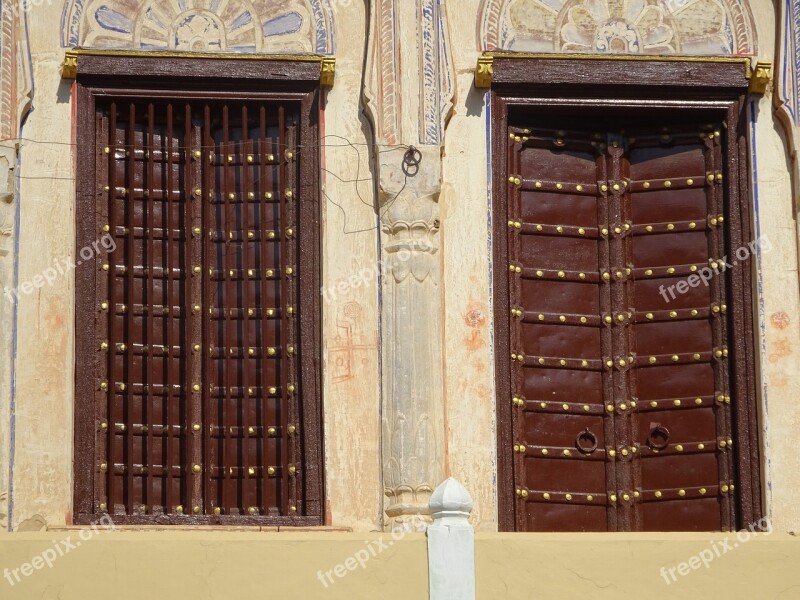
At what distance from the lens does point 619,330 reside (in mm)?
14047

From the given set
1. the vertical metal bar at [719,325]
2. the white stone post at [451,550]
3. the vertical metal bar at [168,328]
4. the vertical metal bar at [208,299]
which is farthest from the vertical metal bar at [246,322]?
the vertical metal bar at [719,325]

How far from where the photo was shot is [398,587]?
10820 mm

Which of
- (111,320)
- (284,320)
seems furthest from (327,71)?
(111,320)

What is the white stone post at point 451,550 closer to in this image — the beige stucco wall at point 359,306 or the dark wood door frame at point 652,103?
the beige stucco wall at point 359,306

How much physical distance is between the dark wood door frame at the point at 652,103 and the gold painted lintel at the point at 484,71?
5cm

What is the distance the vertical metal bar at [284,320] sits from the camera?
1345cm

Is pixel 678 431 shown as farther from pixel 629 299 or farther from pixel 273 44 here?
pixel 273 44

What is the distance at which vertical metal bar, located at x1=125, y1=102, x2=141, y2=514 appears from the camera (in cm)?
1337

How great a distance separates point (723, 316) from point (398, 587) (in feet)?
13.6

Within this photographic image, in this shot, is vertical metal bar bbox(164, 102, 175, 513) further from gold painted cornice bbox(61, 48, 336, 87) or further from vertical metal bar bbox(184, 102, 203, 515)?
gold painted cornice bbox(61, 48, 336, 87)

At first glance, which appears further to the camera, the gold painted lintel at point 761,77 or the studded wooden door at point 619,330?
the gold painted lintel at point 761,77

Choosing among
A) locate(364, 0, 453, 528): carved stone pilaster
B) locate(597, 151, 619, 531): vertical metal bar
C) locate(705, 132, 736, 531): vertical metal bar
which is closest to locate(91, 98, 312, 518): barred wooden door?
locate(364, 0, 453, 528): carved stone pilaster

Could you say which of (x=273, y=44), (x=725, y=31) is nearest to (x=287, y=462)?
(x=273, y=44)

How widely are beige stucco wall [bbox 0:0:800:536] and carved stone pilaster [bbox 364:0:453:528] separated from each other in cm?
13
